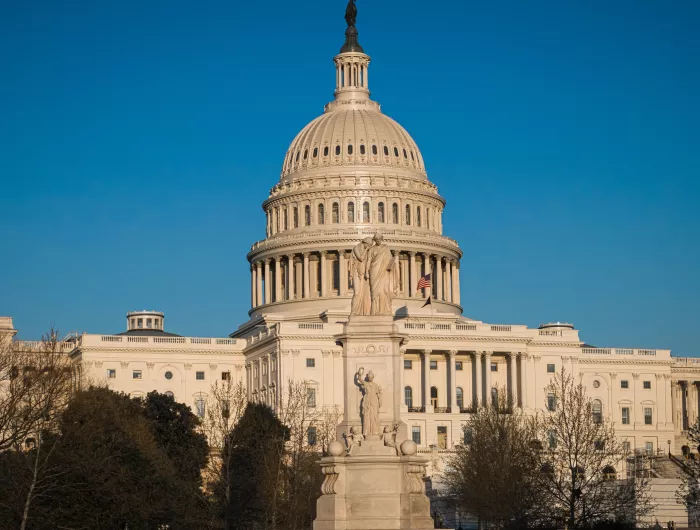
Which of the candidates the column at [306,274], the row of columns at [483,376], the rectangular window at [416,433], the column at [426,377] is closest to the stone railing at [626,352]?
the row of columns at [483,376]

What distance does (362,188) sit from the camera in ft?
655

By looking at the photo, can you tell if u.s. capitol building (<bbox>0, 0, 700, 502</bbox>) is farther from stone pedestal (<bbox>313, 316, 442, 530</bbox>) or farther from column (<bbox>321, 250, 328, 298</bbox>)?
stone pedestal (<bbox>313, 316, 442, 530</bbox>)

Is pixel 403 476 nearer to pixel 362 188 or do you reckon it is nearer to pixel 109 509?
pixel 109 509

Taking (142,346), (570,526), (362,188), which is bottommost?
(570,526)

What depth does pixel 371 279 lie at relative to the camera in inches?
2459

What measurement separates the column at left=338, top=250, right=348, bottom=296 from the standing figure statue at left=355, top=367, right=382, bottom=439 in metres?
131

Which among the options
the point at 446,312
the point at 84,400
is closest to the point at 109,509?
the point at 84,400

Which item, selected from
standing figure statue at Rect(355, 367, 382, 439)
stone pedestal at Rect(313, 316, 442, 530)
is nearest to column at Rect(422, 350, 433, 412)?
stone pedestal at Rect(313, 316, 442, 530)

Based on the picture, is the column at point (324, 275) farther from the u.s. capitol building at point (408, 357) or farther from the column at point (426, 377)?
the column at point (426, 377)

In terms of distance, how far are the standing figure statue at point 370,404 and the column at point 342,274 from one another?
13146cm

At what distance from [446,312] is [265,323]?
2016 centimetres

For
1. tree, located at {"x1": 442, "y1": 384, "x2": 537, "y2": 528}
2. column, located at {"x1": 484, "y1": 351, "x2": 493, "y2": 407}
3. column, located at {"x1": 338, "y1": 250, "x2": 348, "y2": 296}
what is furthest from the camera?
column, located at {"x1": 338, "y1": 250, "x2": 348, "y2": 296}

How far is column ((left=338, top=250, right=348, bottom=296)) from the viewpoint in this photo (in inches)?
7589

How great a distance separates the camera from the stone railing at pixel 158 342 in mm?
181125
